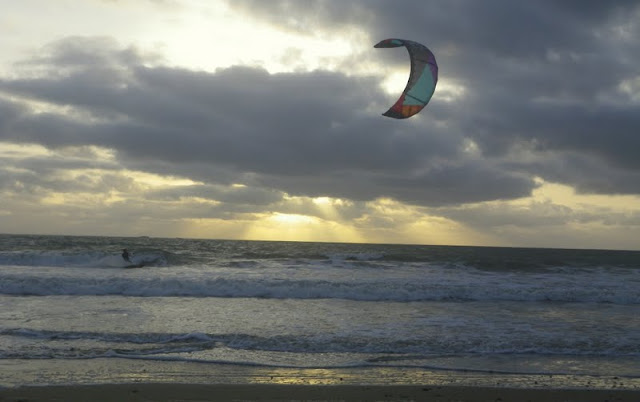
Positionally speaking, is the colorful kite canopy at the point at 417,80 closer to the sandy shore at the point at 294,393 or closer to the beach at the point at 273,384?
the beach at the point at 273,384

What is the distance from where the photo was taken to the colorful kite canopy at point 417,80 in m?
9.74

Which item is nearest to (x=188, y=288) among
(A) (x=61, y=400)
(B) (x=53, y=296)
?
(B) (x=53, y=296)

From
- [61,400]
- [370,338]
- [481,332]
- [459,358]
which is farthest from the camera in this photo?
[481,332]

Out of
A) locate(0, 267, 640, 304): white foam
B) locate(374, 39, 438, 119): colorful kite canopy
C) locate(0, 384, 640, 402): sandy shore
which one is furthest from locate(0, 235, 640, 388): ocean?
locate(374, 39, 438, 119): colorful kite canopy

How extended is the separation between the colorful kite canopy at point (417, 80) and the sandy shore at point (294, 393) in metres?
4.54

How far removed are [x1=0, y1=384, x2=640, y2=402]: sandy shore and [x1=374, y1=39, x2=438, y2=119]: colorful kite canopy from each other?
14.9ft

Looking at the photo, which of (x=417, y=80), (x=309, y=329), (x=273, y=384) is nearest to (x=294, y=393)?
(x=273, y=384)

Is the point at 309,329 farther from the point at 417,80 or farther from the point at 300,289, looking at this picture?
the point at 300,289

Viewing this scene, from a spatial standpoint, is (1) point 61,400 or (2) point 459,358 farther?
(2) point 459,358

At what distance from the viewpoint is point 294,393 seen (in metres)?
7.38

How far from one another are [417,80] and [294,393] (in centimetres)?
576

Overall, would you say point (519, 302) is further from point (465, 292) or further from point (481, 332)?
point (481, 332)

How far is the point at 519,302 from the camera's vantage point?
18656 mm

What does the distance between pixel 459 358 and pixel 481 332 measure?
101 inches
